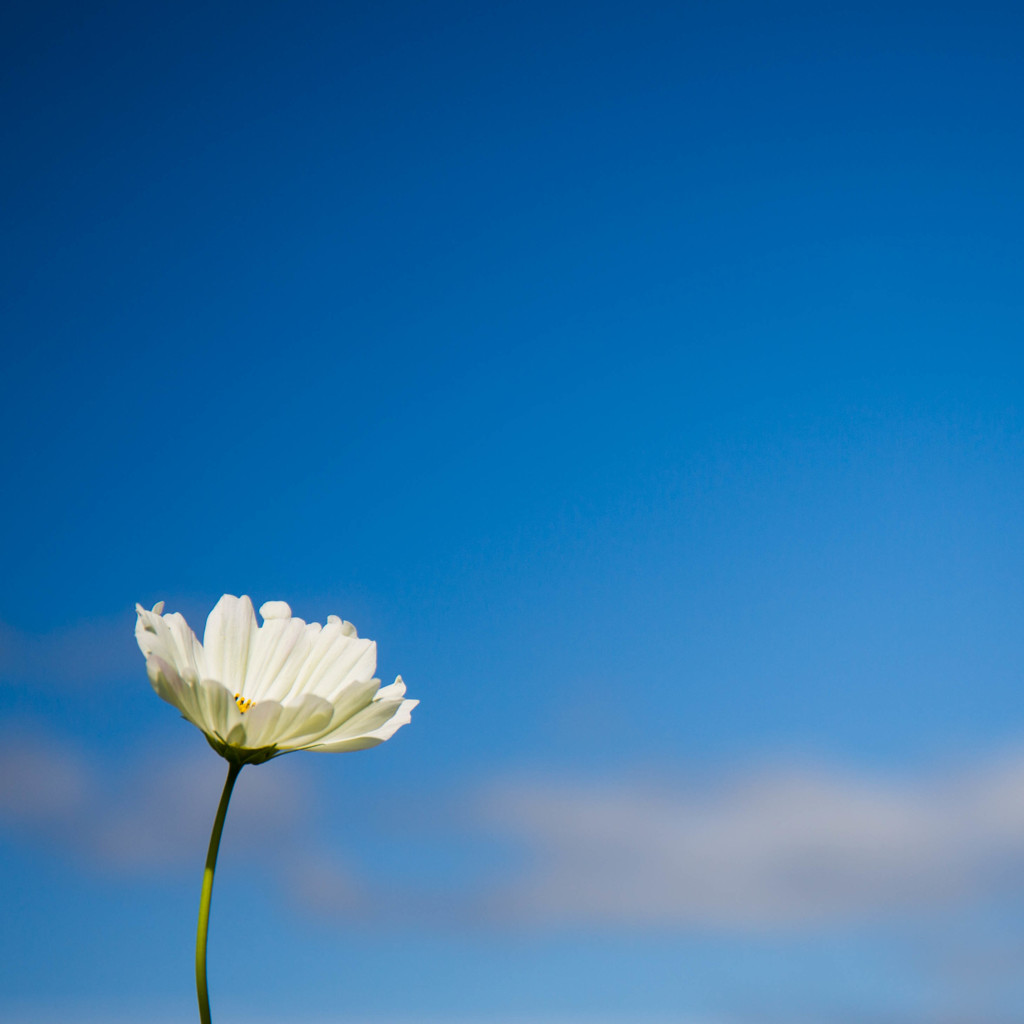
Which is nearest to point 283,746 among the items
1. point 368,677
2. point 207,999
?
point 368,677

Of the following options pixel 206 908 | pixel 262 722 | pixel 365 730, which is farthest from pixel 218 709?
pixel 206 908

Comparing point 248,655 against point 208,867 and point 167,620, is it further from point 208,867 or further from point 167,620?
point 208,867

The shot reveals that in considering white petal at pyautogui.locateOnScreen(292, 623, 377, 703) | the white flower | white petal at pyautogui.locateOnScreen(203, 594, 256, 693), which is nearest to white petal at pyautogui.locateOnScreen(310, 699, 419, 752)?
the white flower

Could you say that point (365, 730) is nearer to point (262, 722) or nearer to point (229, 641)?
point (262, 722)

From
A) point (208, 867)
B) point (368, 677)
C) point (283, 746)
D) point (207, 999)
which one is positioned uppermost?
point (368, 677)

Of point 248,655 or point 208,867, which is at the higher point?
point 248,655

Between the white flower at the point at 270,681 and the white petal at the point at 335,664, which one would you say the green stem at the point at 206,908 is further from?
the white petal at the point at 335,664
